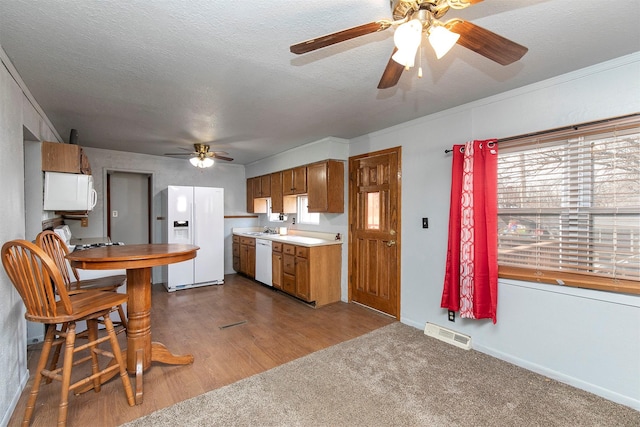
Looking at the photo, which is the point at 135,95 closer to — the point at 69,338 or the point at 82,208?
the point at 82,208

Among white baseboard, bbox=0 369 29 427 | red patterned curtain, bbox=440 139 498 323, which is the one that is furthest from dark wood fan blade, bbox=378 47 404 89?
white baseboard, bbox=0 369 29 427

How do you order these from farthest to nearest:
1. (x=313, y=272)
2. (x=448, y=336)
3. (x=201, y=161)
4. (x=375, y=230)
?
(x=201, y=161), (x=313, y=272), (x=375, y=230), (x=448, y=336)

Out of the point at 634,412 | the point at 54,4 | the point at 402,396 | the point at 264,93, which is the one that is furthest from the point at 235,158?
the point at 634,412

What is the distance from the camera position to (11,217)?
194 centimetres

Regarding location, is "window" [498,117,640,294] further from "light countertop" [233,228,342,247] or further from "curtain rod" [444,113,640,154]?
"light countertop" [233,228,342,247]

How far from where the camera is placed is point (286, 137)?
399 cm

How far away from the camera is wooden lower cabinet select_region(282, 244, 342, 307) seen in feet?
12.6

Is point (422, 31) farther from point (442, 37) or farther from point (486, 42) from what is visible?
point (486, 42)

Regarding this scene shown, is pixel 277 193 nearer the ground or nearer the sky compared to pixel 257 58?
nearer the ground

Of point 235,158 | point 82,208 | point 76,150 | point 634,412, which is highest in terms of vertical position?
point 235,158

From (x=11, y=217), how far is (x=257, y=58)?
1994mm

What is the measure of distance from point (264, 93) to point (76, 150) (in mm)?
2187

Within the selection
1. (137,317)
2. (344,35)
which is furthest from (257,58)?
(137,317)

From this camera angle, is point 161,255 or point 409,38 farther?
point 161,255
